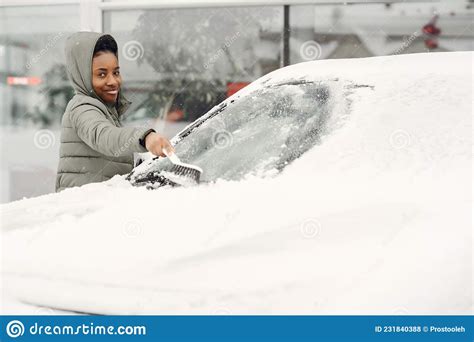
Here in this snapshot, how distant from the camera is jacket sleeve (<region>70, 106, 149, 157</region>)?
171 cm

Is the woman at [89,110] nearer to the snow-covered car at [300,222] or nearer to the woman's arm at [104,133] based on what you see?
the woman's arm at [104,133]

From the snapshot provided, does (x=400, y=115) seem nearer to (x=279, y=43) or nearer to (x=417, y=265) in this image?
(x=417, y=265)
